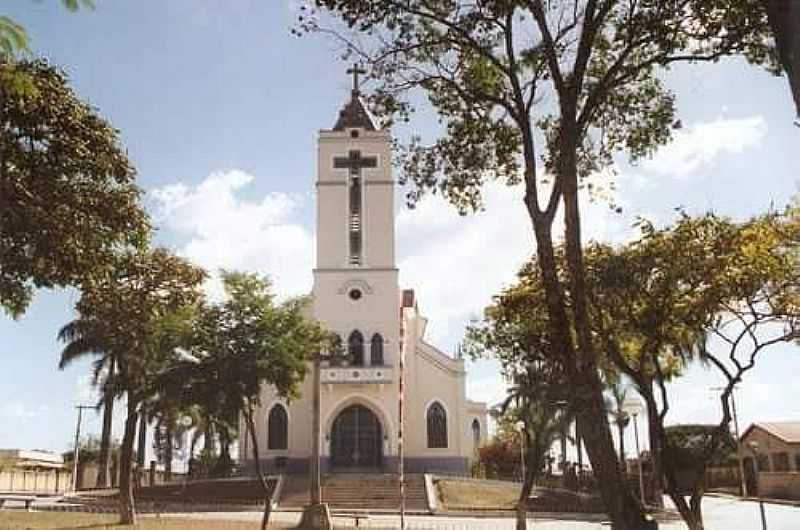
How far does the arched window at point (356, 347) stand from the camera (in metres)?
46.1

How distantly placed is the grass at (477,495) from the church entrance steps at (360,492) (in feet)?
3.45

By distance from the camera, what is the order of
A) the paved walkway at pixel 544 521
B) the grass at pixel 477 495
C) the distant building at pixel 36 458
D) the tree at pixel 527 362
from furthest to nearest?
1. the distant building at pixel 36 458
2. the grass at pixel 477 495
3. the paved walkway at pixel 544 521
4. the tree at pixel 527 362

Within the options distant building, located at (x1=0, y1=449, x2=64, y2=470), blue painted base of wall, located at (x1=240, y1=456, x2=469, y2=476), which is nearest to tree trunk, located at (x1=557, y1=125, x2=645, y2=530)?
blue painted base of wall, located at (x1=240, y1=456, x2=469, y2=476)

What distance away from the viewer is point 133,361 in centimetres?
2581

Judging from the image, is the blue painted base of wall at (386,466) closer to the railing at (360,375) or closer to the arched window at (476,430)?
the railing at (360,375)

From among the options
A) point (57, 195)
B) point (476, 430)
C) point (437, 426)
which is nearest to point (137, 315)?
point (57, 195)

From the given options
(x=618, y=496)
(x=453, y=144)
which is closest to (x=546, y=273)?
(x=618, y=496)

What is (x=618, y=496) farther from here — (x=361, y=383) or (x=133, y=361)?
(x=361, y=383)

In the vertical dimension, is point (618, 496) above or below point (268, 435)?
below

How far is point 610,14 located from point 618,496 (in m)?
6.69

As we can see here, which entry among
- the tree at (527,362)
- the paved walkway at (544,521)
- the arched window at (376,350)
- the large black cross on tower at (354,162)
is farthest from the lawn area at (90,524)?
the large black cross on tower at (354,162)

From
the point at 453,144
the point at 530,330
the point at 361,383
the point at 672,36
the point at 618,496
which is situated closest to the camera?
the point at 618,496

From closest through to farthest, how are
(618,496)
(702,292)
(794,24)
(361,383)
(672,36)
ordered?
(794,24)
(618,496)
(672,36)
(702,292)
(361,383)

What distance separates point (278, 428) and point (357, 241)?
11.4 metres
